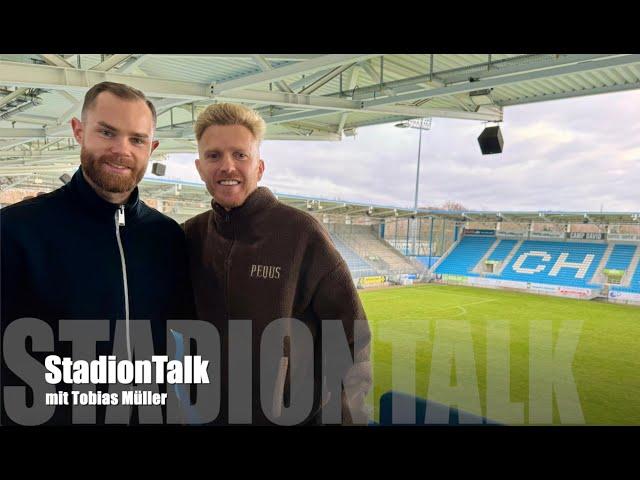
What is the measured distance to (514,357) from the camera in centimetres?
1065

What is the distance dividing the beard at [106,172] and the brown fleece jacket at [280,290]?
351mm

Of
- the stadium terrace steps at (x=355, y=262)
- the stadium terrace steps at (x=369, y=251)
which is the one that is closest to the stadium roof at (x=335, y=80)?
the stadium terrace steps at (x=355, y=262)

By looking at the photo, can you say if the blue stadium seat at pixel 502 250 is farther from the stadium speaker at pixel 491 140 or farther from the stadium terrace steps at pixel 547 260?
the stadium speaker at pixel 491 140

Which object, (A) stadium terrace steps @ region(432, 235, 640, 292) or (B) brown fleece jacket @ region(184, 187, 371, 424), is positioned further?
(A) stadium terrace steps @ region(432, 235, 640, 292)

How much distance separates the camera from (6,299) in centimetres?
138

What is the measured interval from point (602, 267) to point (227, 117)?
95.8 feet

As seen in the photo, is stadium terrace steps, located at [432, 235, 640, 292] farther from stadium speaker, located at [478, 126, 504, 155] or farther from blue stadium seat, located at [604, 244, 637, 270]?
stadium speaker, located at [478, 126, 504, 155]

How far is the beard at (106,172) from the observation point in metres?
1.47

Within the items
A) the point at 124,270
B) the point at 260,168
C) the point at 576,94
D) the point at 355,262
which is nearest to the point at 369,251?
the point at 355,262

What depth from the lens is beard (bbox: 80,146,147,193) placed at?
4.82 feet

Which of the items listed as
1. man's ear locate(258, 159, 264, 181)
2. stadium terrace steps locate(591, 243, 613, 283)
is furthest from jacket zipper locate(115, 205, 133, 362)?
stadium terrace steps locate(591, 243, 613, 283)

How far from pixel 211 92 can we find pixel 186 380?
4.51 meters

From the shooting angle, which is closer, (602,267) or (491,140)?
(491,140)

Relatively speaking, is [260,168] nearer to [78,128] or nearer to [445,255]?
[78,128]
